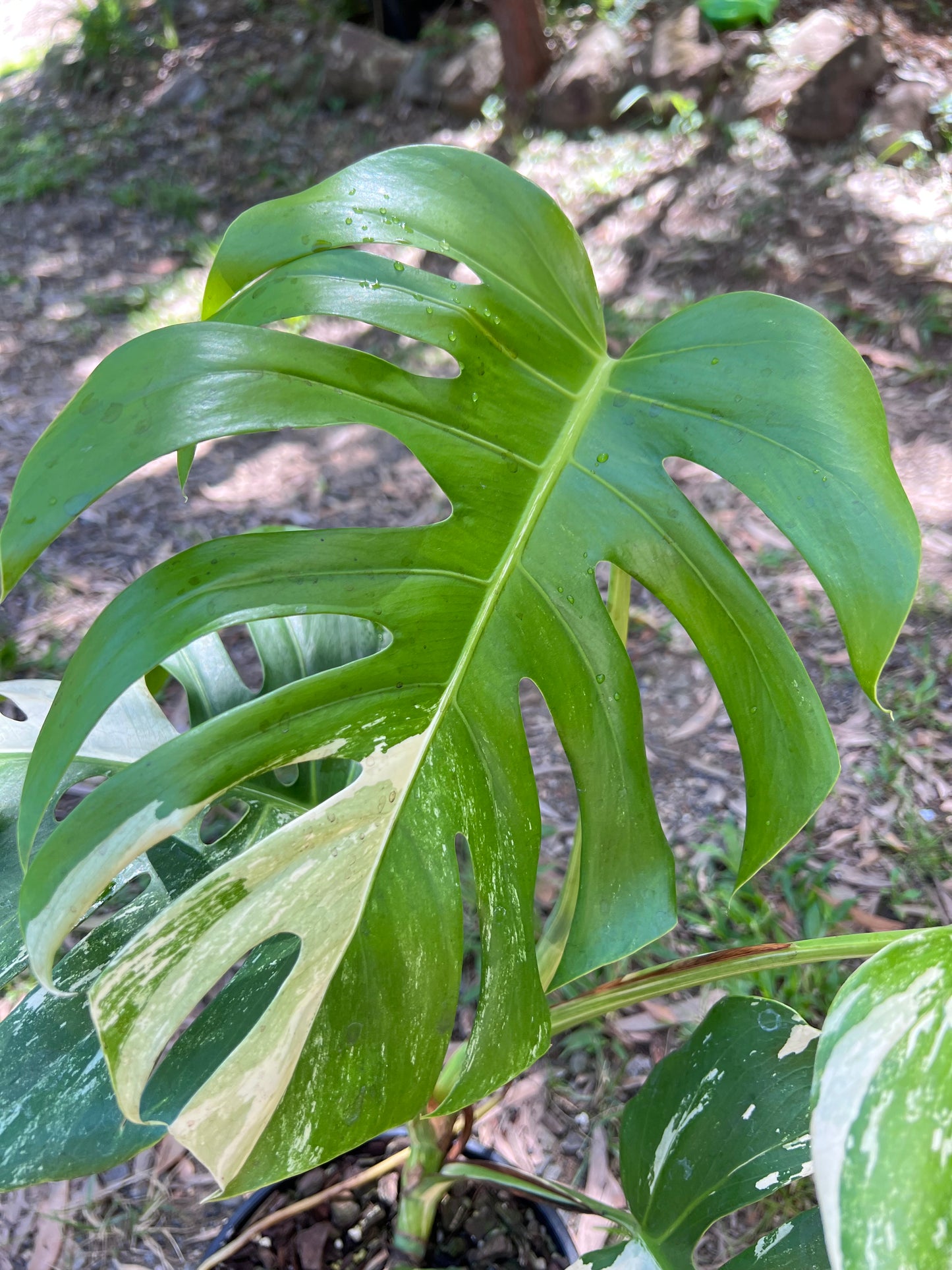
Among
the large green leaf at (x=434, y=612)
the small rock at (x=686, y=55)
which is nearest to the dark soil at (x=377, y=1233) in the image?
the large green leaf at (x=434, y=612)

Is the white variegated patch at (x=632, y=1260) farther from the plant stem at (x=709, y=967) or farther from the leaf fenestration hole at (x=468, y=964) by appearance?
the leaf fenestration hole at (x=468, y=964)

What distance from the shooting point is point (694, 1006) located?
4.42ft

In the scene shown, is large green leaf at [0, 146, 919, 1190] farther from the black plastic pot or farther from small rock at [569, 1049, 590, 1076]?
small rock at [569, 1049, 590, 1076]

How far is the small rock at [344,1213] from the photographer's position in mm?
971

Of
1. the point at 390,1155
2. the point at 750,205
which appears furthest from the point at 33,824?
the point at 750,205

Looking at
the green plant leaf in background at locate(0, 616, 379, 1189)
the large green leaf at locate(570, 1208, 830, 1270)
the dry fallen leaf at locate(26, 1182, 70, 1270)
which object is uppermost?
the green plant leaf in background at locate(0, 616, 379, 1189)

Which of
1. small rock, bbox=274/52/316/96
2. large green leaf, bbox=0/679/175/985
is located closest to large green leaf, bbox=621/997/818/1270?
large green leaf, bbox=0/679/175/985

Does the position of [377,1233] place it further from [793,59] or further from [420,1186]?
[793,59]

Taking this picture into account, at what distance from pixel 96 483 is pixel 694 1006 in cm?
118

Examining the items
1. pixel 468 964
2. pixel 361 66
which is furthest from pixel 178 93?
pixel 468 964

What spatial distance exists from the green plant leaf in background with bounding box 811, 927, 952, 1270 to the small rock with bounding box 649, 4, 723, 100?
3.29 m

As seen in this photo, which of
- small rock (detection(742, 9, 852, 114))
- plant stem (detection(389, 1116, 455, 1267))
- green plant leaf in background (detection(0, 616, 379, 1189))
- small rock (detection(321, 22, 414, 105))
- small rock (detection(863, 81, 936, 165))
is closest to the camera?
→ green plant leaf in background (detection(0, 616, 379, 1189))

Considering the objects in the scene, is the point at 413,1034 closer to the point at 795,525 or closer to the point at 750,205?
the point at 795,525

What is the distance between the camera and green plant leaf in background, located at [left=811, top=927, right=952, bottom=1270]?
14.9 inches
